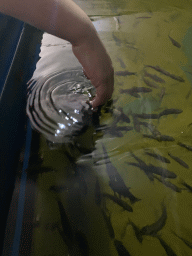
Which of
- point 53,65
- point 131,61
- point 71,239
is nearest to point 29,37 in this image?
point 53,65

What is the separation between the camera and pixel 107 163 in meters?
1.32

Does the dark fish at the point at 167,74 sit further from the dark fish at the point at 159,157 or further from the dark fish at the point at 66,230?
A: the dark fish at the point at 66,230

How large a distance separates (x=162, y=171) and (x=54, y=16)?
1.05 metres

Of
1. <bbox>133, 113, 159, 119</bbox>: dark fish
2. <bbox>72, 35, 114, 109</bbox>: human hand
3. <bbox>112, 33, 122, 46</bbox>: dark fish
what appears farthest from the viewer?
<bbox>112, 33, 122, 46</bbox>: dark fish

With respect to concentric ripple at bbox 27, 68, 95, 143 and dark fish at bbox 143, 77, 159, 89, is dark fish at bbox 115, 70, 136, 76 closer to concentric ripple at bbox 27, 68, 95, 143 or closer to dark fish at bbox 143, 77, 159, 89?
dark fish at bbox 143, 77, 159, 89

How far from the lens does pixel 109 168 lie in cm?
130

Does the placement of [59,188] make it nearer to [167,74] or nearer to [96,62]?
[96,62]

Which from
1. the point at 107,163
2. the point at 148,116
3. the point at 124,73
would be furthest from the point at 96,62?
the point at 124,73

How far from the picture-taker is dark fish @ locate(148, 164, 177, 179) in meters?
1.26

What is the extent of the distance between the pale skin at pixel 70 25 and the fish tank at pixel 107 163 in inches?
20.6

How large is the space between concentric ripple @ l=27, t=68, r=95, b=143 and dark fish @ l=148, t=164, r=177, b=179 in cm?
55

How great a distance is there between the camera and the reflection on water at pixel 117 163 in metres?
1.07

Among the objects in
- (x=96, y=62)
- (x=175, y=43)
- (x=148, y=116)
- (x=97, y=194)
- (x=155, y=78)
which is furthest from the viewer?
(x=175, y=43)

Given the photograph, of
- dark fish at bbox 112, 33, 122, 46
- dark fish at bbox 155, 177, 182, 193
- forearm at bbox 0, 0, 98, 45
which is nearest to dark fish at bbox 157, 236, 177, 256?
dark fish at bbox 155, 177, 182, 193
